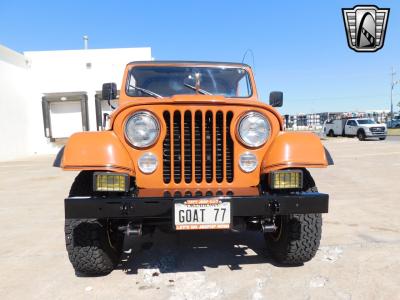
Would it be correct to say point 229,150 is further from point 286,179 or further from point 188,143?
point 286,179

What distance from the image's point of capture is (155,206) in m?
2.57

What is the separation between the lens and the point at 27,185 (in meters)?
8.47

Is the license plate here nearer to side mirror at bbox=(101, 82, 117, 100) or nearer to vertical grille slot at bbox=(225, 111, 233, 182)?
vertical grille slot at bbox=(225, 111, 233, 182)

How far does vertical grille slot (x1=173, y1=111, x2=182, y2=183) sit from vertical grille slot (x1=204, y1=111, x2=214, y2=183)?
22 centimetres

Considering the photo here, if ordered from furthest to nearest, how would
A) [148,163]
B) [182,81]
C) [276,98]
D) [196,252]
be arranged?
[276,98] → [182,81] → [196,252] → [148,163]

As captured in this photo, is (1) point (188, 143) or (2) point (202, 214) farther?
(1) point (188, 143)

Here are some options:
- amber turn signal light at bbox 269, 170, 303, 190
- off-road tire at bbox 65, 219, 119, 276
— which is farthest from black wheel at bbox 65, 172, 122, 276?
amber turn signal light at bbox 269, 170, 303, 190

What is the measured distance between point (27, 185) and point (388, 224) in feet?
24.6

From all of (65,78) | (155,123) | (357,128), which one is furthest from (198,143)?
(357,128)

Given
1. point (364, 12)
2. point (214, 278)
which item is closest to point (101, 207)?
point (214, 278)

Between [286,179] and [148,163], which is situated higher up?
[148,163]

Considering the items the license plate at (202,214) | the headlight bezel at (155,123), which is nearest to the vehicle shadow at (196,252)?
the license plate at (202,214)

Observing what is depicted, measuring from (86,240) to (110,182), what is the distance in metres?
0.64

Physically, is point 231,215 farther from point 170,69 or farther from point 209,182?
point 170,69
